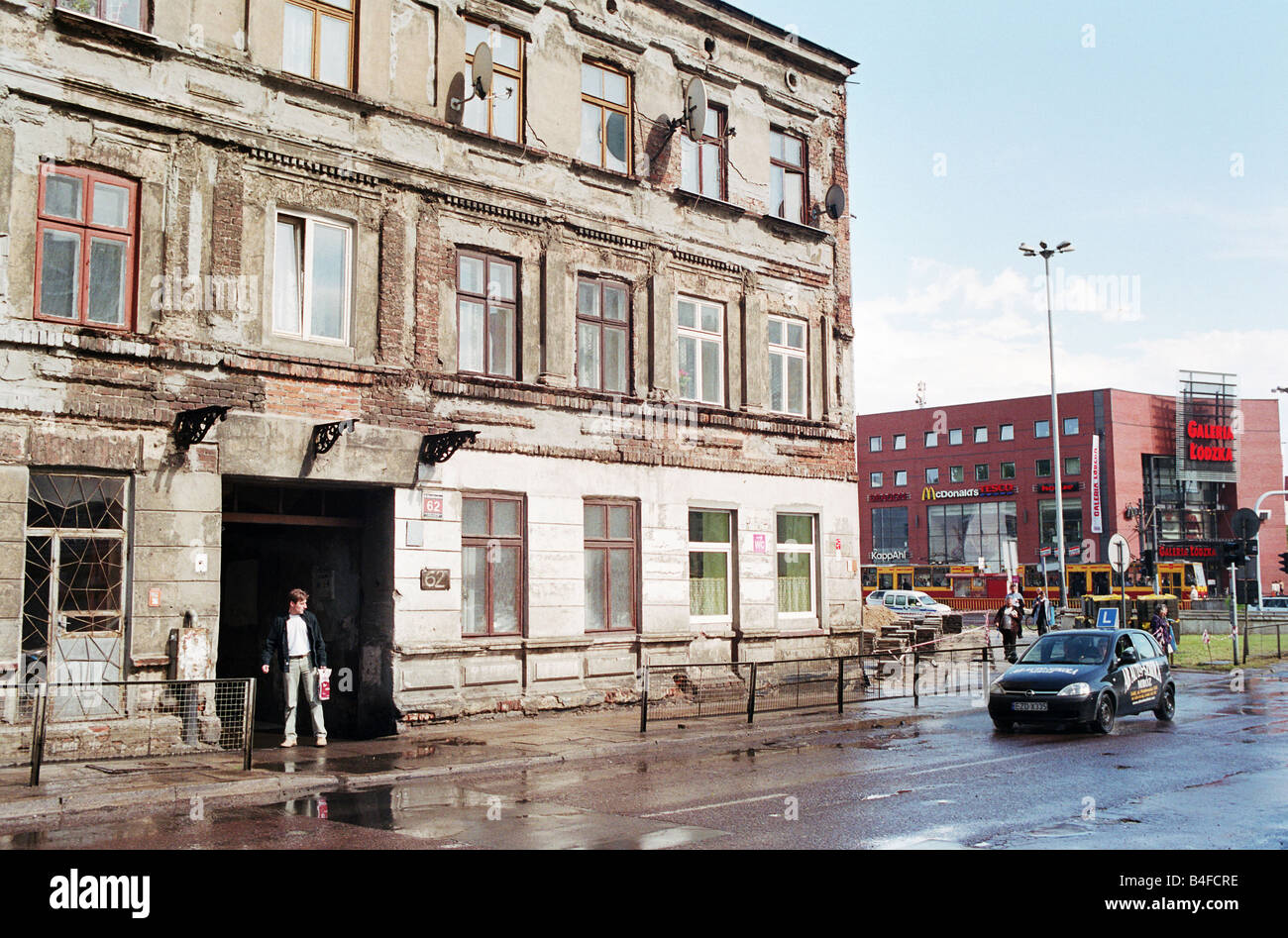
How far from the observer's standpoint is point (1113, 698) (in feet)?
57.8

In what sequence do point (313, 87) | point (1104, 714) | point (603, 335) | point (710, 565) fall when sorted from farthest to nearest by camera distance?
point (710, 565), point (603, 335), point (1104, 714), point (313, 87)

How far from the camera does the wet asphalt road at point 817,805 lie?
9.38m

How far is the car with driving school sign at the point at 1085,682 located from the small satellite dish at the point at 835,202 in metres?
10.5

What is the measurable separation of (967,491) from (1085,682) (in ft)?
246

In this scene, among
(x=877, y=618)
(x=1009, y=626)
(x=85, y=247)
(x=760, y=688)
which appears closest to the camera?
(x=85, y=247)

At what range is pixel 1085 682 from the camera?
1738 centimetres

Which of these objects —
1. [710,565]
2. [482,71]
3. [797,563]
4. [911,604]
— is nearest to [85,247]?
[482,71]

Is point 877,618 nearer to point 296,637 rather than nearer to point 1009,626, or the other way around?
point 1009,626

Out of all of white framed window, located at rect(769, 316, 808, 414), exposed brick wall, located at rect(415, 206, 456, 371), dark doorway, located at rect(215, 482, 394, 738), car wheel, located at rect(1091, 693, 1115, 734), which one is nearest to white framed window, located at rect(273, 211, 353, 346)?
exposed brick wall, located at rect(415, 206, 456, 371)

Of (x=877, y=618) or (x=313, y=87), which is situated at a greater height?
(x=313, y=87)

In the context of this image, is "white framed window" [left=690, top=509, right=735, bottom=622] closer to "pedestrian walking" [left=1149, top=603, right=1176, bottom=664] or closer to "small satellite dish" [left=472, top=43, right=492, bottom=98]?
"small satellite dish" [left=472, top=43, right=492, bottom=98]

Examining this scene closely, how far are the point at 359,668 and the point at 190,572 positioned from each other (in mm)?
3356
